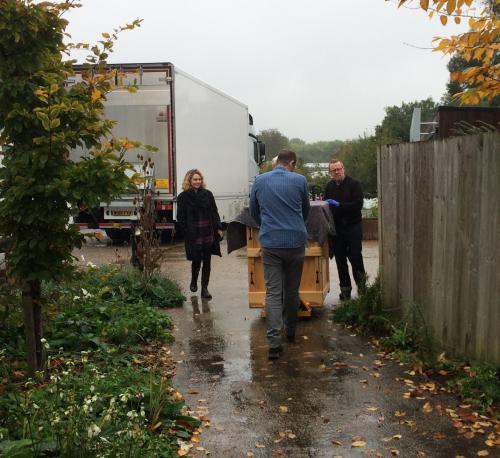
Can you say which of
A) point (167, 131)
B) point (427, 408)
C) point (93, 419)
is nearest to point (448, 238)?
point (427, 408)

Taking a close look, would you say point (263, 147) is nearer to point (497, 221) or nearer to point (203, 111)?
point (203, 111)

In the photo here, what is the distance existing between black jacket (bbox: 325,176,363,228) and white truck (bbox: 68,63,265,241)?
6203 millimetres

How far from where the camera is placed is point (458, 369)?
203 inches

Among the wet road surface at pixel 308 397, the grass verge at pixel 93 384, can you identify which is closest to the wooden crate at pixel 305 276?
the wet road surface at pixel 308 397

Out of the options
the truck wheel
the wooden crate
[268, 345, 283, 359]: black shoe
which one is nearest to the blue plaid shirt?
[268, 345, 283, 359]: black shoe

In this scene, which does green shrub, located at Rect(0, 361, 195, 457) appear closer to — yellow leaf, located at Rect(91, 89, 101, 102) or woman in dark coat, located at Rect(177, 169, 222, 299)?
yellow leaf, located at Rect(91, 89, 101, 102)

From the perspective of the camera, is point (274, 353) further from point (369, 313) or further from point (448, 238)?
point (448, 238)

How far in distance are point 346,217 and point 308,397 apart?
11.9 ft

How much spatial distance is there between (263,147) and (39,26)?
75.0 ft

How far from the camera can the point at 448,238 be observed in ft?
17.7

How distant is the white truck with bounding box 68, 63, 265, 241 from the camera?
15055 millimetres

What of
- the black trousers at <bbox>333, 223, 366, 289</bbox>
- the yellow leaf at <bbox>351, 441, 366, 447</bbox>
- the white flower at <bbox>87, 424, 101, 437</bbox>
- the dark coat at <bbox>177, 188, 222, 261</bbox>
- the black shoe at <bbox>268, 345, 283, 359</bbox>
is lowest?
the yellow leaf at <bbox>351, 441, 366, 447</bbox>

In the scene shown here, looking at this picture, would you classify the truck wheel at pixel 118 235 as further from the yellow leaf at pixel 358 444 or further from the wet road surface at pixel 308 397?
the yellow leaf at pixel 358 444

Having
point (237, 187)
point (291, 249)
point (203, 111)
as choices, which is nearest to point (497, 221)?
point (291, 249)
